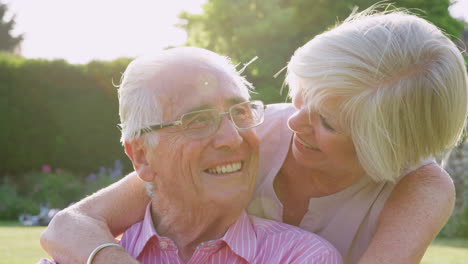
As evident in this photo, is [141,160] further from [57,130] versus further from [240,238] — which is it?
[57,130]

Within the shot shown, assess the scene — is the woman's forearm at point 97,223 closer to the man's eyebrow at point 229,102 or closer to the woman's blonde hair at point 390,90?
the man's eyebrow at point 229,102

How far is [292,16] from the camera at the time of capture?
11.1 metres

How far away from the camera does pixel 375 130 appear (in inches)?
105

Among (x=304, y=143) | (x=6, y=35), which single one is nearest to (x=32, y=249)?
(x=304, y=143)

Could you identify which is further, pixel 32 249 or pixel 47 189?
pixel 47 189

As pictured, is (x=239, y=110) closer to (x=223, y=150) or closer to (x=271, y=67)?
(x=223, y=150)

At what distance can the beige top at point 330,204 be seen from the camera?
2.86 m

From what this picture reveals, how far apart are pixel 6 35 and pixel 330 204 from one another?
1518 inches

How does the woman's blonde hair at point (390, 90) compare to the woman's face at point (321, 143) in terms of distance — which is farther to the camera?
the woman's face at point (321, 143)

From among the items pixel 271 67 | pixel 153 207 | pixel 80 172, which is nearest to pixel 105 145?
pixel 80 172

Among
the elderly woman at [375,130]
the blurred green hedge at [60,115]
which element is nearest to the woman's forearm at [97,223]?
the elderly woman at [375,130]

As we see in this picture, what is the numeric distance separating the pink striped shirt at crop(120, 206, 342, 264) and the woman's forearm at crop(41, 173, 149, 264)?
0.16 meters

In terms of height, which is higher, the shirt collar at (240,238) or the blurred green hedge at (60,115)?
the shirt collar at (240,238)

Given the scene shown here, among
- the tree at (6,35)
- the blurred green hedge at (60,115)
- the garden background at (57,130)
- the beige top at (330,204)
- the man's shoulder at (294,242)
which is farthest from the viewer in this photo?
the tree at (6,35)
